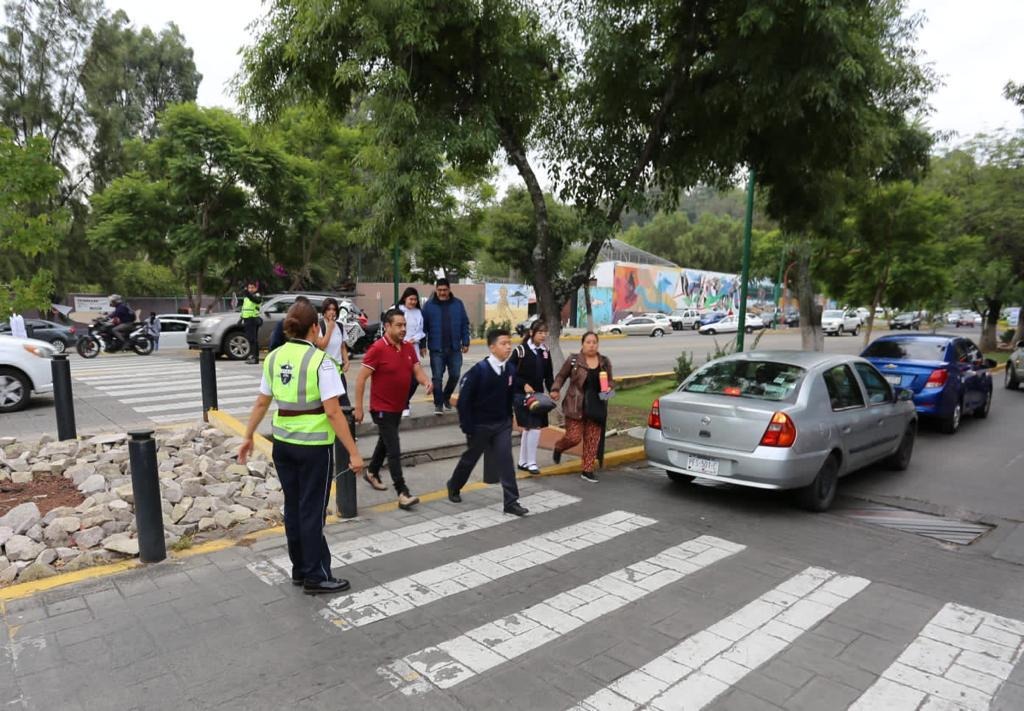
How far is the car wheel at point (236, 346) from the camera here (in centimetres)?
1641

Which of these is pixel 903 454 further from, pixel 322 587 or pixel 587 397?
pixel 322 587

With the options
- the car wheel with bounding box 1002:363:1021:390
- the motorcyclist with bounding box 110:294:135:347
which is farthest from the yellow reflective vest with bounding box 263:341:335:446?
the car wheel with bounding box 1002:363:1021:390

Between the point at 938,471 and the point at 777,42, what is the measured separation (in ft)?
18.1

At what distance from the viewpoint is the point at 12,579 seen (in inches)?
171

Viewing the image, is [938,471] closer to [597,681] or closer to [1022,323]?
[597,681]

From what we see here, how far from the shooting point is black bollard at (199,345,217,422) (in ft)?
27.7

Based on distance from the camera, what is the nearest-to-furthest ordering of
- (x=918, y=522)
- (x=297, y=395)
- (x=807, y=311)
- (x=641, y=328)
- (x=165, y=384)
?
(x=297, y=395)
(x=918, y=522)
(x=165, y=384)
(x=807, y=311)
(x=641, y=328)

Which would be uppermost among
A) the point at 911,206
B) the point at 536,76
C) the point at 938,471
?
the point at 536,76

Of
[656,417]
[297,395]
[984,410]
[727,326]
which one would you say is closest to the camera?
[297,395]

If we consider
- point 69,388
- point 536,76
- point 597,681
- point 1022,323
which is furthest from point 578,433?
point 1022,323

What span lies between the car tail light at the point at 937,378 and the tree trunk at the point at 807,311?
15.3 feet

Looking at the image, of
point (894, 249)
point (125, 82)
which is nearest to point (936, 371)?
point (894, 249)

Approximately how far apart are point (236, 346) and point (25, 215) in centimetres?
1026

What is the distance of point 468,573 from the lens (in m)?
4.61
